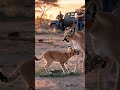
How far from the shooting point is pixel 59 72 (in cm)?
283

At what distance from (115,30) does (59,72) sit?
41cm

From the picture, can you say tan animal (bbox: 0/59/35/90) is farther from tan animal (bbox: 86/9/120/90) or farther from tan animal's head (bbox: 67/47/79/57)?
tan animal (bbox: 86/9/120/90)

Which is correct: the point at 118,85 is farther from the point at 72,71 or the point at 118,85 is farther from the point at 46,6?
the point at 46,6

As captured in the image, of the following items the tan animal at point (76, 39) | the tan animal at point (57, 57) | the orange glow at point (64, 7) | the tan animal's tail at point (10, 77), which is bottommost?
the tan animal's tail at point (10, 77)

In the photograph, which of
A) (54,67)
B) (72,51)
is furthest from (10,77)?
(72,51)

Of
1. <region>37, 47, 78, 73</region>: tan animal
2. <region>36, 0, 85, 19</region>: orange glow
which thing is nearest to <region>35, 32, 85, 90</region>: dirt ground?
<region>37, 47, 78, 73</region>: tan animal

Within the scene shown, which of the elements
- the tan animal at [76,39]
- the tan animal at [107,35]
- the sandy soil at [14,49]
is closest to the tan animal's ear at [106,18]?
the tan animal at [107,35]

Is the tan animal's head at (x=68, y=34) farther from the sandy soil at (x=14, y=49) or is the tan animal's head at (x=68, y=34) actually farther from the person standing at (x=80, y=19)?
the sandy soil at (x=14, y=49)

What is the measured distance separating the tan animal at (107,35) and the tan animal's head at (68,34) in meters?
0.10

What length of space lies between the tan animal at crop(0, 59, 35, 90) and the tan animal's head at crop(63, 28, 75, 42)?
233 millimetres

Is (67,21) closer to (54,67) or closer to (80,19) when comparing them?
(80,19)

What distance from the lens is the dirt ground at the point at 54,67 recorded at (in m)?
2.81

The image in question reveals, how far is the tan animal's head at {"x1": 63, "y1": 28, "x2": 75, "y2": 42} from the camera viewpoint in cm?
282

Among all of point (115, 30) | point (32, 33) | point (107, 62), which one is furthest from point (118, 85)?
point (32, 33)
